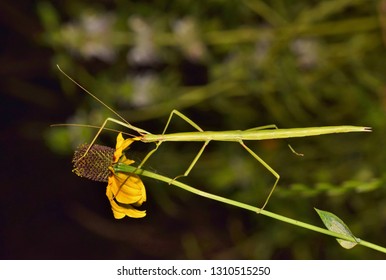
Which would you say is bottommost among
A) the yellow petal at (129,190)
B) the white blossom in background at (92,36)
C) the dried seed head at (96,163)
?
the yellow petal at (129,190)

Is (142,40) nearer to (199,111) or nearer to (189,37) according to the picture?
(189,37)

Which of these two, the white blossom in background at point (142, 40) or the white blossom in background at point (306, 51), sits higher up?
the white blossom in background at point (306, 51)

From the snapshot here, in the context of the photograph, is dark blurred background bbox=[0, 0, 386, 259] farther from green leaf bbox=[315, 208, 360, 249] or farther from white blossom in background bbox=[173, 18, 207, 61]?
green leaf bbox=[315, 208, 360, 249]

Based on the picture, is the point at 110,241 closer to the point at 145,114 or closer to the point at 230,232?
the point at 230,232

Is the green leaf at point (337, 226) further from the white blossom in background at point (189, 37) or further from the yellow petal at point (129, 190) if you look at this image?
the white blossom in background at point (189, 37)

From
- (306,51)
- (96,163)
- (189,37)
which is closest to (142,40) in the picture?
(189,37)

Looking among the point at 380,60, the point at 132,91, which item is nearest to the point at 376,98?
the point at 380,60

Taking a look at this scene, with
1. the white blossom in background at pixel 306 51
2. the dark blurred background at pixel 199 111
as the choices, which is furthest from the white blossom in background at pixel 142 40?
the white blossom in background at pixel 306 51
